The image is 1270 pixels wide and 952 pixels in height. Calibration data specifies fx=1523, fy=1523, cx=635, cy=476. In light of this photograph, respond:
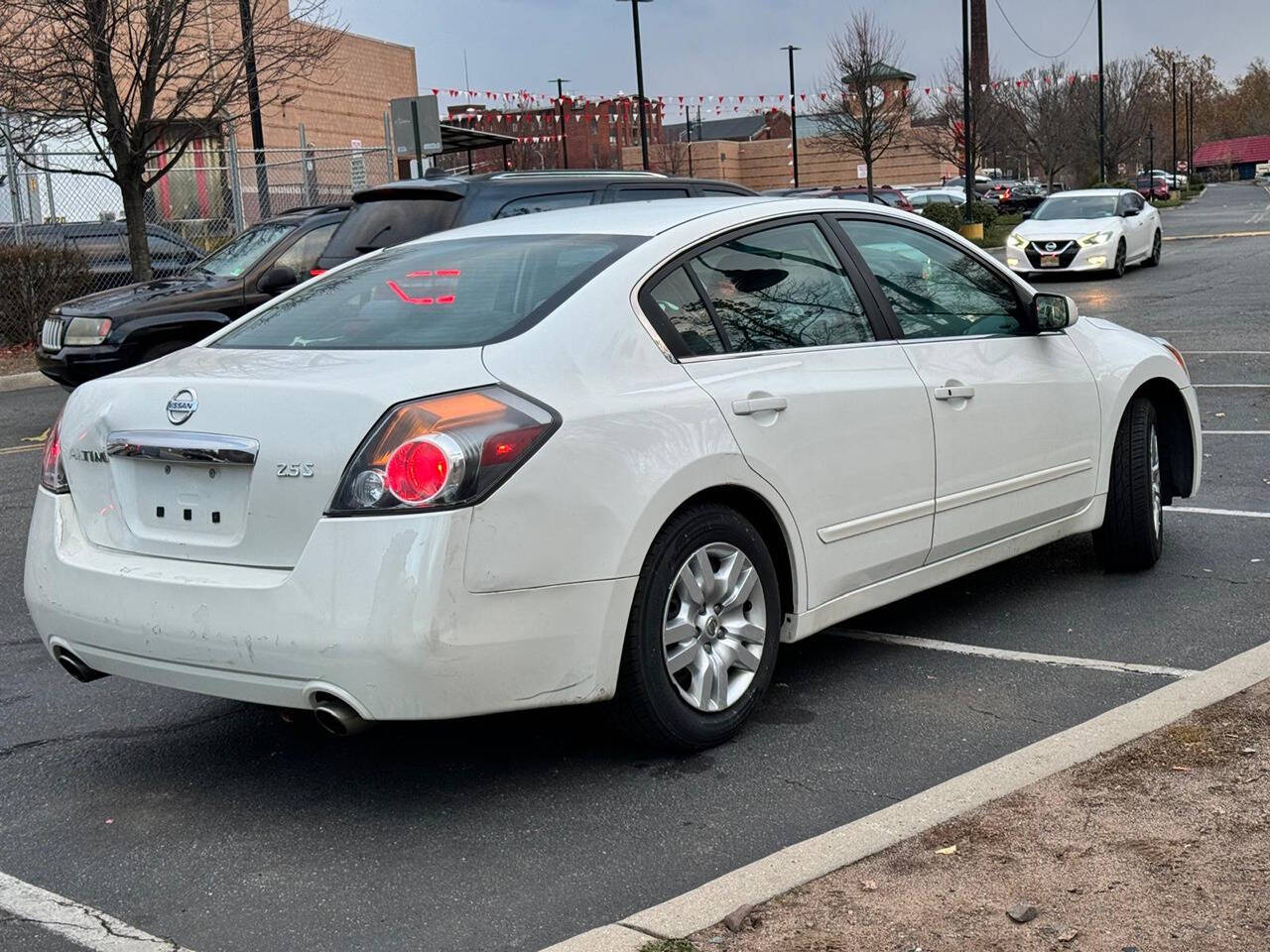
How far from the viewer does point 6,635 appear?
235 inches

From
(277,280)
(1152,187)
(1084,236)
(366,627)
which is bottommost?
(366,627)

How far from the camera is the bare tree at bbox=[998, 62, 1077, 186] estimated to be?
255ft

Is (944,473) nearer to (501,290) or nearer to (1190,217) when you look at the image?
(501,290)

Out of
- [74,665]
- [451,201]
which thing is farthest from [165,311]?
[74,665]

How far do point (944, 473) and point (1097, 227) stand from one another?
68.5ft

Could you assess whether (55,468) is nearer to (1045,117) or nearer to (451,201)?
(451,201)

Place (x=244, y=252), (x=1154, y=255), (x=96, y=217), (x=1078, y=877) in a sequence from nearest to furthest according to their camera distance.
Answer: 1. (x=1078, y=877)
2. (x=244, y=252)
3. (x=1154, y=255)
4. (x=96, y=217)

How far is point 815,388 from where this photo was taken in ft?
15.3

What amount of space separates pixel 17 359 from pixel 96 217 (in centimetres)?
1072

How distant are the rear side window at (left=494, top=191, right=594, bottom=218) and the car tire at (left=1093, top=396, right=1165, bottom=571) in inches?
186

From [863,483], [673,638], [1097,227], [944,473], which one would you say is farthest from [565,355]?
[1097,227]

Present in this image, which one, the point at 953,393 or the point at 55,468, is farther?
the point at 953,393

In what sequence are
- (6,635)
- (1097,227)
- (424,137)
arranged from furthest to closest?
(1097,227) → (424,137) → (6,635)

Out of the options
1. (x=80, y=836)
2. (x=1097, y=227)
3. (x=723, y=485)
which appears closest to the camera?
(x=80, y=836)
